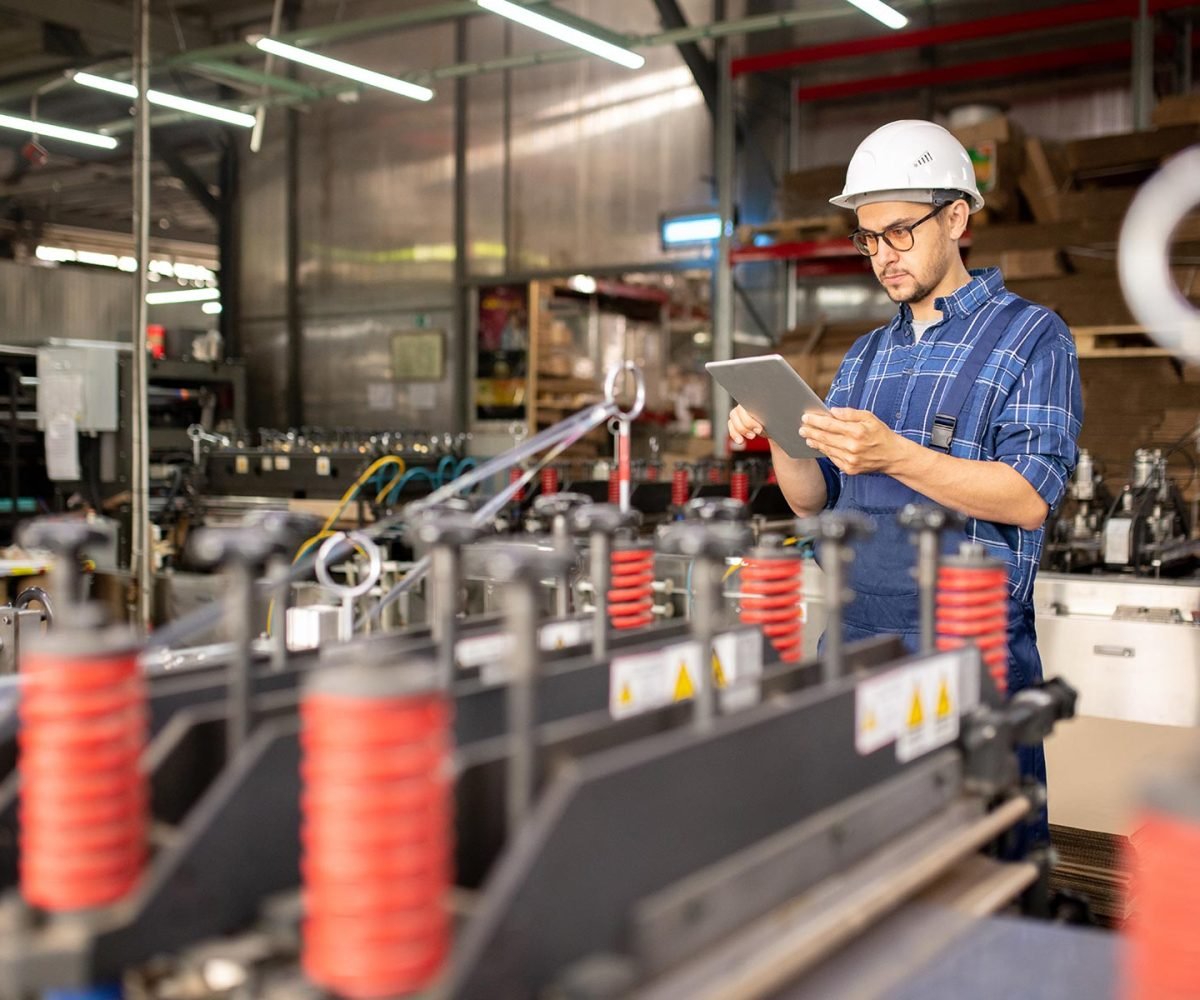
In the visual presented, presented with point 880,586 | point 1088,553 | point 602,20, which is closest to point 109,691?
point 880,586

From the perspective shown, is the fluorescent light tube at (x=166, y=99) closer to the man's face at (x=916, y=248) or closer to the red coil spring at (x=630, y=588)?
the man's face at (x=916, y=248)

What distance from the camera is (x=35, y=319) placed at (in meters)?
8.62

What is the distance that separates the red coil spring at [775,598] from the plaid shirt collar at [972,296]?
76cm

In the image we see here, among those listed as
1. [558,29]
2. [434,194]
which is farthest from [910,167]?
[434,194]

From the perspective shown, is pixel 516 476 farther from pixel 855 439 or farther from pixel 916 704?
pixel 916 704

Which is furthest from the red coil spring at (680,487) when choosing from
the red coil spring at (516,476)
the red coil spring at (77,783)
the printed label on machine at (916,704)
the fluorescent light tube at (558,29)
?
the red coil spring at (77,783)

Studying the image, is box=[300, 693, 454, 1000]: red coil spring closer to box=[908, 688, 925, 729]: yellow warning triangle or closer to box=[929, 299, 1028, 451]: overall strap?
box=[908, 688, 925, 729]: yellow warning triangle

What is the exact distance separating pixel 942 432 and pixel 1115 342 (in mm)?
3165

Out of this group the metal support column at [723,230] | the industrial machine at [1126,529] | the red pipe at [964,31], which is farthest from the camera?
the metal support column at [723,230]

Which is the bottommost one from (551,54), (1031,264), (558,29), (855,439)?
(855,439)

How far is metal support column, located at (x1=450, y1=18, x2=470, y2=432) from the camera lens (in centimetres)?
819

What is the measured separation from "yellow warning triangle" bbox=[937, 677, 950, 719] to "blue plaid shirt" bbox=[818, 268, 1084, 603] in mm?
579

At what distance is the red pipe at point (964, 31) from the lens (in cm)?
554

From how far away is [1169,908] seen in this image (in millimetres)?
648
